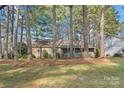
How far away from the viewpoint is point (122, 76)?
1259cm

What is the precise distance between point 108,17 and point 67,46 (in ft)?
32.1

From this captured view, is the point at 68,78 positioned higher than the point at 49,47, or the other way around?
the point at 68,78

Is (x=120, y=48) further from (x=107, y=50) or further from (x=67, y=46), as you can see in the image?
(x=67, y=46)

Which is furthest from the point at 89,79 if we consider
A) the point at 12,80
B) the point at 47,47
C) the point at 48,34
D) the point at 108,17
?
the point at 47,47

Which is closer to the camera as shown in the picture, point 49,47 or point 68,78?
point 68,78

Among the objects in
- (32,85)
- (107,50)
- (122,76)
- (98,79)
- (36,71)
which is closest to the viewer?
(32,85)

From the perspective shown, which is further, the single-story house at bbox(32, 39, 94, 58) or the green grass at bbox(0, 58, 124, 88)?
the single-story house at bbox(32, 39, 94, 58)

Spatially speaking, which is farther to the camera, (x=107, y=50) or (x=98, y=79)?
(x=107, y=50)

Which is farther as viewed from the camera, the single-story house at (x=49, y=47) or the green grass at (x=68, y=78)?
the single-story house at (x=49, y=47)

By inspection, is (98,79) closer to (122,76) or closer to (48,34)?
(122,76)
